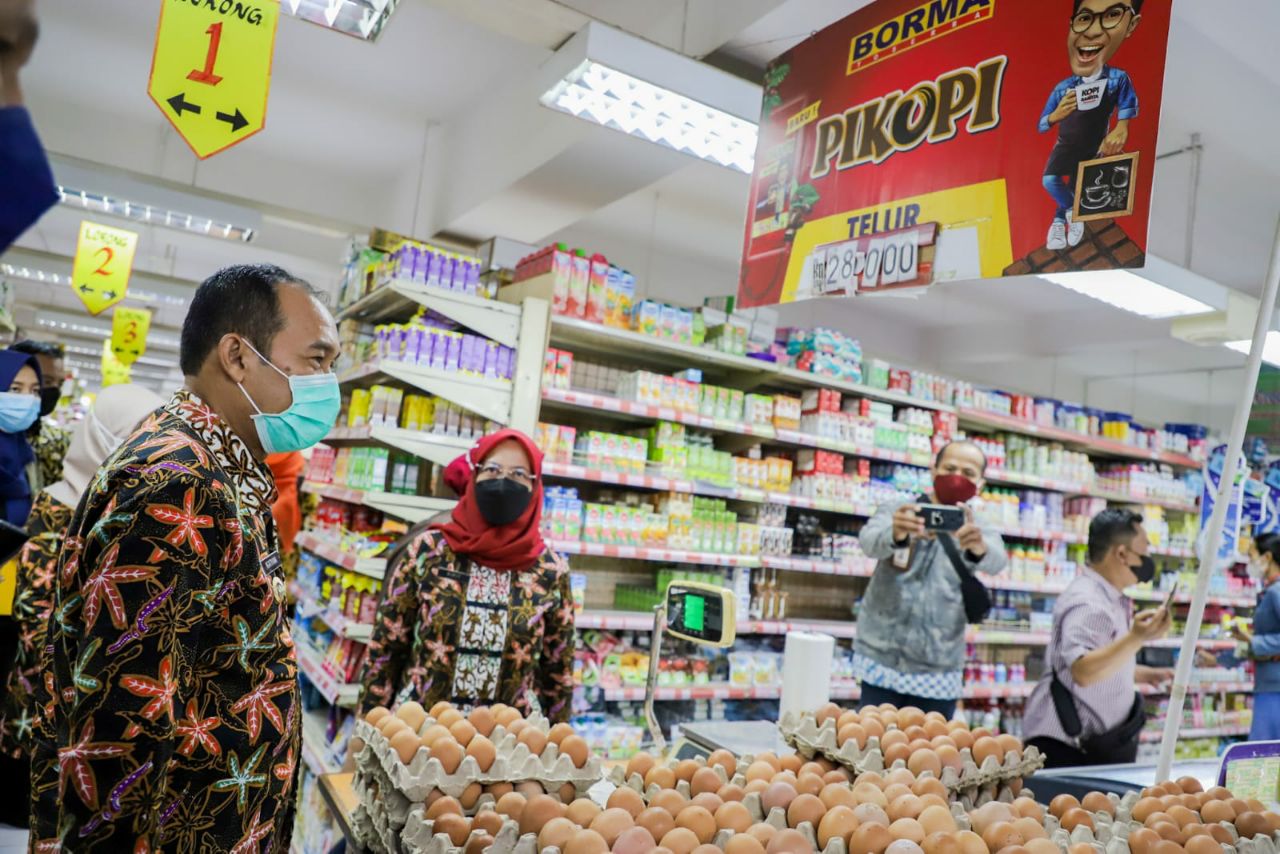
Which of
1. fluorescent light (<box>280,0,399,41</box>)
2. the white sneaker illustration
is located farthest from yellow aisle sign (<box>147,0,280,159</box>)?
the white sneaker illustration

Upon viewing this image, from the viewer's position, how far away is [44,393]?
4.65 metres

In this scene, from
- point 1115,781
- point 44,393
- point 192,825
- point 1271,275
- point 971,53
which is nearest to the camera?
point 192,825

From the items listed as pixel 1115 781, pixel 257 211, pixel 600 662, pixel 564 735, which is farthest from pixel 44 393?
pixel 1115 781

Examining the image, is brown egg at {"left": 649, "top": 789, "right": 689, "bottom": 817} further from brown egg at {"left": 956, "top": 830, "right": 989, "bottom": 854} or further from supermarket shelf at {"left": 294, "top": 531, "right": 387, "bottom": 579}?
supermarket shelf at {"left": 294, "top": 531, "right": 387, "bottom": 579}

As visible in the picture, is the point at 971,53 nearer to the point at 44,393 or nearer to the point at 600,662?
the point at 600,662

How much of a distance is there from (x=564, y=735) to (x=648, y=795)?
8.1 inches

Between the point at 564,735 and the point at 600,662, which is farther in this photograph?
the point at 600,662

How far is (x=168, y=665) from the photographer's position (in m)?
1.29

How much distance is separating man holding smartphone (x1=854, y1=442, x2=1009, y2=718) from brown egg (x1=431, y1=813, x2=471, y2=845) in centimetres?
269

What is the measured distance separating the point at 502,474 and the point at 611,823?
162cm

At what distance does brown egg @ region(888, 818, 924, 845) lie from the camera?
4.54ft

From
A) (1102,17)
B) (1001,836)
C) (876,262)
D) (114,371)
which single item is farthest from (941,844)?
(114,371)

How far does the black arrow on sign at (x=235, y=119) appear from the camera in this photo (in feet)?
9.73

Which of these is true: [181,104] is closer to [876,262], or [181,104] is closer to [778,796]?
[876,262]
